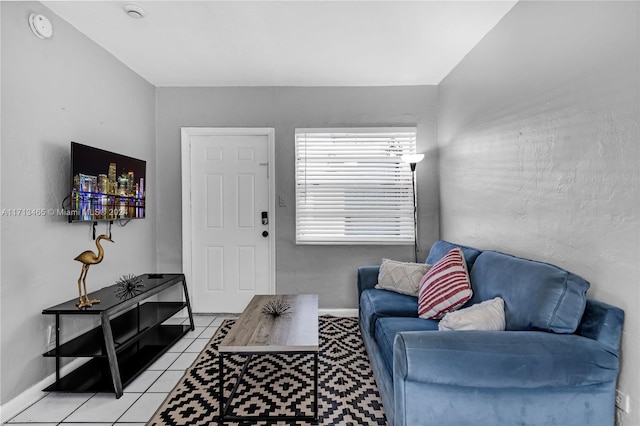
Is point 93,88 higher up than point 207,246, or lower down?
higher up

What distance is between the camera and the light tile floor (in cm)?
198

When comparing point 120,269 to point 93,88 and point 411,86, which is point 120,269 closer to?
point 93,88

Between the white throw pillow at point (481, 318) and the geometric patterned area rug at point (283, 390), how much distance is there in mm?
709

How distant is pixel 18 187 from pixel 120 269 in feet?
4.21

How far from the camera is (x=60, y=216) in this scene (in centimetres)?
245

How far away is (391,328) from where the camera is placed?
6.74 feet

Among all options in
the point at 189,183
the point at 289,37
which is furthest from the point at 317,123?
the point at 189,183

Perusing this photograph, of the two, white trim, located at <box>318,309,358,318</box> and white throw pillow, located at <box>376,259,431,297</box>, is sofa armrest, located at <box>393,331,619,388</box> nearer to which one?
white throw pillow, located at <box>376,259,431,297</box>

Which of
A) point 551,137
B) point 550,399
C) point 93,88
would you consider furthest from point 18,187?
point 551,137

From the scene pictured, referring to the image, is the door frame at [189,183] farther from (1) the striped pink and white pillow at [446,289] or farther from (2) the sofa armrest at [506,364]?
(2) the sofa armrest at [506,364]

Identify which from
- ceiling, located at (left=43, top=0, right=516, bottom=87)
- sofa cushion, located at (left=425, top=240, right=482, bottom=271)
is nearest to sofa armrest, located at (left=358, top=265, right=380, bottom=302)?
sofa cushion, located at (left=425, top=240, right=482, bottom=271)

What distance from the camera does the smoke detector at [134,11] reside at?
234cm

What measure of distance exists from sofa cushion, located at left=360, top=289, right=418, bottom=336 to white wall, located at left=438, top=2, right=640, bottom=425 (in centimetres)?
81

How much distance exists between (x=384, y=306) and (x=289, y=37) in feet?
7.31
